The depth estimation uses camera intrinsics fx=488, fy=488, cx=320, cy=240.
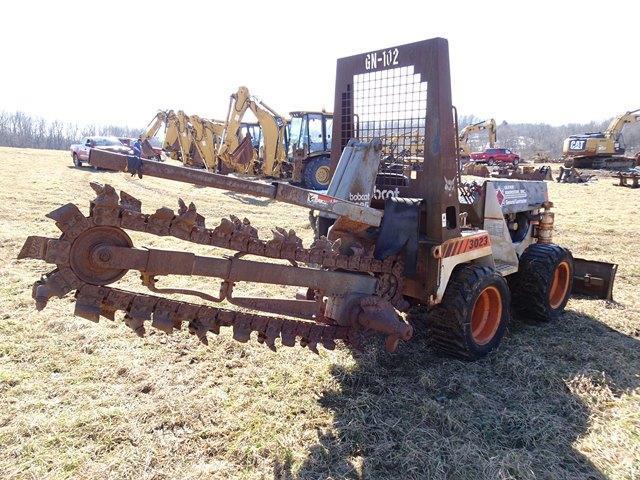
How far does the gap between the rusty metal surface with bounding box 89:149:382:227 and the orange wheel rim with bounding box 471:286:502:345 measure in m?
1.63

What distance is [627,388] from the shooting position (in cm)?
393

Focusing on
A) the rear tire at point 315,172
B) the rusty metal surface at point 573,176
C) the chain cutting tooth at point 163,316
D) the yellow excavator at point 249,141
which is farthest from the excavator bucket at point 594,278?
the rusty metal surface at point 573,176

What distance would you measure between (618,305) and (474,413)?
3.48m

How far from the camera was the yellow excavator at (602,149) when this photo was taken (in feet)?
91.4

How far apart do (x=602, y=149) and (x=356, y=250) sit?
97.9ft

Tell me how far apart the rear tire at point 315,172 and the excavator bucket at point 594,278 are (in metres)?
12.0

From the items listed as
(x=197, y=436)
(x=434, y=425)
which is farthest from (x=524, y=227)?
(x=197, y=436)

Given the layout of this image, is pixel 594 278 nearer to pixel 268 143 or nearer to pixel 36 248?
pixel 36 248

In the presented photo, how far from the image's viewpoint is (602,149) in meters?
28.2

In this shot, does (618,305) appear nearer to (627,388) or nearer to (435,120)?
(627,388)

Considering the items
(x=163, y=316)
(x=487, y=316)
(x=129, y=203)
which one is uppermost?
(x=129, y=203)

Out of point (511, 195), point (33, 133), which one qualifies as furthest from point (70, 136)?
point (511, 195)

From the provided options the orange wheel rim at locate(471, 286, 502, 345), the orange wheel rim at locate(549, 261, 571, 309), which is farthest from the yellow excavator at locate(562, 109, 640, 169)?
the orange wheel rim at locate(471, 286, 502, 345)

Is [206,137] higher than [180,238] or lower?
higher
